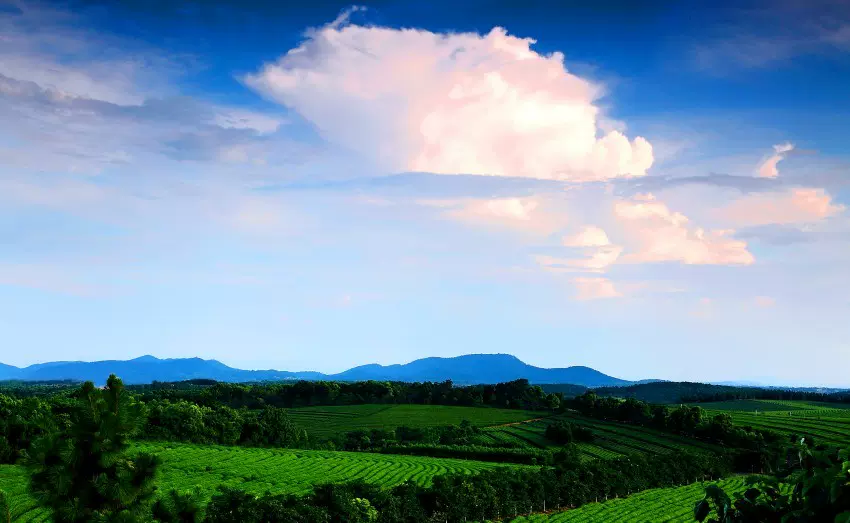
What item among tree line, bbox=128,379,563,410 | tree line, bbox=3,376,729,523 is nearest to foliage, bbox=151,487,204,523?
tree line, bbox=3,376,729,523

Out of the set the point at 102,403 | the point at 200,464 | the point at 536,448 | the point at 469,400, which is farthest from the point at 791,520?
the point at 469,400

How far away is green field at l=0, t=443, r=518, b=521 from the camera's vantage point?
70.2 metres

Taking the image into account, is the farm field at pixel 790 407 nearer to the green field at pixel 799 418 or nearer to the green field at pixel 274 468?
the green field at pixel 799 418

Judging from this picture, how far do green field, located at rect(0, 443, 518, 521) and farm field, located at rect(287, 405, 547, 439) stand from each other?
25633mm

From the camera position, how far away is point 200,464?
8481 centimetres

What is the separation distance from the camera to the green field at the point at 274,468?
2766 inches

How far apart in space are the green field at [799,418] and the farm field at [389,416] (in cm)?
4516

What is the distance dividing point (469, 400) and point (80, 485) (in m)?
155

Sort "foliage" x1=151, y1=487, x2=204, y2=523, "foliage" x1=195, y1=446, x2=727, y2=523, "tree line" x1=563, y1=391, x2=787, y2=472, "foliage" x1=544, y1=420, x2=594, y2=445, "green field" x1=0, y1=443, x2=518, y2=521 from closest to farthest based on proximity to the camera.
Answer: "foliage" x1=151, y1=487, x2=204, y2=523 → "foliage" x1=195, y1=446, x2=727, y2=523 → "green field" x1=0, y1=443, x2=518, y2=521 → "tree line" x1=563, y1=391, x2=787, y2=472 → "foliage" x1=544, y1=420, x2=594, y2=445

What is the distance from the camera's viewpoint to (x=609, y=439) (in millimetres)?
116438

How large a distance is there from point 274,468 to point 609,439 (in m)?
60.7

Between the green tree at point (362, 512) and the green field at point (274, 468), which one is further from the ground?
the green tree at point (362, 512)

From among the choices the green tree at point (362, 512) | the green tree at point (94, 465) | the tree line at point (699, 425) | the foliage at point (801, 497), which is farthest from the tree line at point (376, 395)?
the foliage at point (801, 497)

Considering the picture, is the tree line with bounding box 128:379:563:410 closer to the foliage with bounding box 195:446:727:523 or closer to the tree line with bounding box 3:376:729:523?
the tree line with bounding box 3:376:729:523
